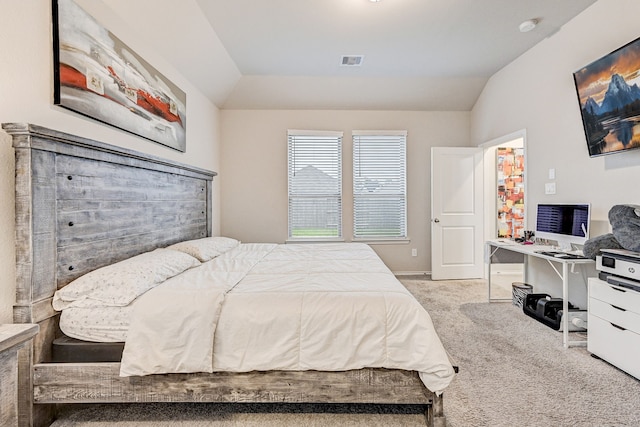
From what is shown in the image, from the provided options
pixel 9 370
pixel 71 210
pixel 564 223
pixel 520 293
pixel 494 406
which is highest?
pixel 71 210

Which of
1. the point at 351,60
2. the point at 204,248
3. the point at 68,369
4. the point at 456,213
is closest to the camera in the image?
the point at 68,369

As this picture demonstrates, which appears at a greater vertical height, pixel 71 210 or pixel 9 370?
pixel 71 210

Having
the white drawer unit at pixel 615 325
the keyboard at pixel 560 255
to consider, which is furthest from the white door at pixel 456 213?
the white drawer unit at pixel 615 325

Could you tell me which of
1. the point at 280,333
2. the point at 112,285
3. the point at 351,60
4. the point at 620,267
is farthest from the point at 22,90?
the point at 620,267

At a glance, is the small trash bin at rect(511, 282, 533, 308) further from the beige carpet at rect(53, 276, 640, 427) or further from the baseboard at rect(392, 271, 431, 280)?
the baseboard at rect(392, 271, 431, 280)

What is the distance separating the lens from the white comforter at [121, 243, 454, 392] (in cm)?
153

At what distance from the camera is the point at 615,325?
2150mm

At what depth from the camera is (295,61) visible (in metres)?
3.88

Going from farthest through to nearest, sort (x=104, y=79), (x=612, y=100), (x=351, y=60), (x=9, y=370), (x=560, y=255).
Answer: (x=351, y=60) → (x=560, y=255) → (x=612, y=100) → (x=104, y=79) → (x=9, y=370)

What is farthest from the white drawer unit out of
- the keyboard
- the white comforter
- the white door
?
the white door

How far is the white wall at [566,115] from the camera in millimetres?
2537

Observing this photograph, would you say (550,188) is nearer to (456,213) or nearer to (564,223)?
(564,223)

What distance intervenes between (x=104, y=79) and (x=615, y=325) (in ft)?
12.8

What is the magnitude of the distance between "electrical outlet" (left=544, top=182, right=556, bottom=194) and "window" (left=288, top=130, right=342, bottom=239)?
8.61ft
